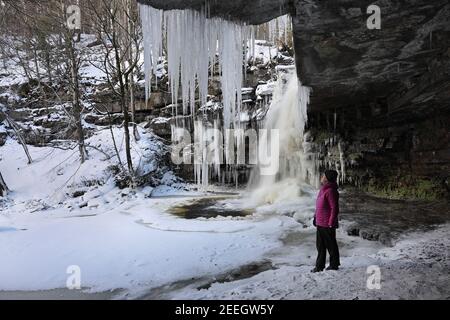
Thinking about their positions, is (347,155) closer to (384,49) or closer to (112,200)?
(384,49)

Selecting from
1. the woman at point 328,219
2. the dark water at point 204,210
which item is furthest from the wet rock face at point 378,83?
the dark water at point 204,210

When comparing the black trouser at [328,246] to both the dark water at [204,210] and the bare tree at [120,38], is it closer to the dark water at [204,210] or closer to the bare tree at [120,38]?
the dark water at [204,210]

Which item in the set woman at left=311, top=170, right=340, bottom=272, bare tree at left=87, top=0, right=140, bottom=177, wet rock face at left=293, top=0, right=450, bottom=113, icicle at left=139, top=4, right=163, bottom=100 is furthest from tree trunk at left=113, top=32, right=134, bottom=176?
woman at left=311, top=170, right=340, bottom=272

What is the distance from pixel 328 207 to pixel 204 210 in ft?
19.2

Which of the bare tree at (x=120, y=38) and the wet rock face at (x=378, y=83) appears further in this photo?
the bare tree at (x=120, y=38)

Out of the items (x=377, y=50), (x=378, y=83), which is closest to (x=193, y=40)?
(x=377, y=50)

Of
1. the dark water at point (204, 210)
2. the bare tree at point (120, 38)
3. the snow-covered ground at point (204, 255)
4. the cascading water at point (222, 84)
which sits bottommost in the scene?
the dark water at point (204, 210)

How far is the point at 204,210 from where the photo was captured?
32.8ft

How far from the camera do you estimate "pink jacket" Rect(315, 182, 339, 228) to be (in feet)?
14.5

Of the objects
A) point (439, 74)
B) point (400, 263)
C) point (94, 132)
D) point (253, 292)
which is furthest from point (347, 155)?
point (94, 132)

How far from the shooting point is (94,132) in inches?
701

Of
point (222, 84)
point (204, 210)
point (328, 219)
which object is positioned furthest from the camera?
point (204, 210)

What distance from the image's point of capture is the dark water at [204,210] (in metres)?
9.23

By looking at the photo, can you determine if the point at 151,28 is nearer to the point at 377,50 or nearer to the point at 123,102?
the point at 377,50
